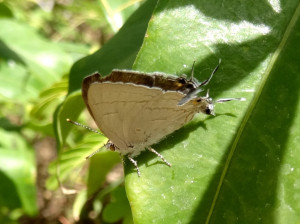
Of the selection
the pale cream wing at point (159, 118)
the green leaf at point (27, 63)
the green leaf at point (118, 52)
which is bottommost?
the green leaf at point (27, 63)

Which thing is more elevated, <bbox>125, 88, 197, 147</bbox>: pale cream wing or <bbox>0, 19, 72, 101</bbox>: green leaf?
<bbox>125, 88, 197, 147</bbox>: pale cream wing

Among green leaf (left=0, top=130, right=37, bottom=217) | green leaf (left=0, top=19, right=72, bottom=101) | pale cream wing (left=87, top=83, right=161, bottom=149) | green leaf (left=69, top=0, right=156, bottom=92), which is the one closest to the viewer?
pale cream wing (left=87, top=83, right=161, bottom=149)

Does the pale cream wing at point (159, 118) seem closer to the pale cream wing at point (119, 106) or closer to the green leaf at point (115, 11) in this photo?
the pale cream wing at point (119, 106)

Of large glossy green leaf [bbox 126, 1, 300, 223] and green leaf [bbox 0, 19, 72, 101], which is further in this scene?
green leaf [bbox 0, 19, 72, 101]

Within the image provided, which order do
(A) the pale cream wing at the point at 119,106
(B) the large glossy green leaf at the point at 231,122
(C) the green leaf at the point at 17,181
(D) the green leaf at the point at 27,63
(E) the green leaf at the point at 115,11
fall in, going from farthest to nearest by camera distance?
(D) the green leaf at the point at 27,63 < (C) the green leaf at the point at 17,181 < (E) the green leaf at the point at 115,11 < (A) the pale cream wing at the point at 119,106 < (B) the large glossy green leaf at the point at 231,122

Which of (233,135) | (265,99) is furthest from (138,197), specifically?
(265,99)

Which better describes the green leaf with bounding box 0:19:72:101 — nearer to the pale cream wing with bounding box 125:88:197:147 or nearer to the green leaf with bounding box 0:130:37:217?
the green leaf with bounding box 0:130:37:217

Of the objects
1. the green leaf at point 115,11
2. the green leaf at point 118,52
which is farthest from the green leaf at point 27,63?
the green leaf at point 118,52

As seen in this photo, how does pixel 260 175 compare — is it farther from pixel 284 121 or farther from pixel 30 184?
pixel 30 184

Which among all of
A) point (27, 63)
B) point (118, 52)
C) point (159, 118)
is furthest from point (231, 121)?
point (27, 63)

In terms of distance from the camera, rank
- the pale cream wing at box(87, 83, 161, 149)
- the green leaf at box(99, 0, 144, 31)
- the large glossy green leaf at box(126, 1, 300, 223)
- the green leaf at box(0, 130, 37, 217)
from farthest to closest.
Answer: the green leaf at box(0, 130, 37, 217) < the green leaf at box(99, 0, 144, 31) < the pale cream wing at box(87, 83, 161, 149) < the large glossy green leaf at box(126, 1, 300, 223)

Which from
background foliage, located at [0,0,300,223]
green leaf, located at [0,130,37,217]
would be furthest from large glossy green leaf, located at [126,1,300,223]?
green leaf, located at [0,130,37,217]
